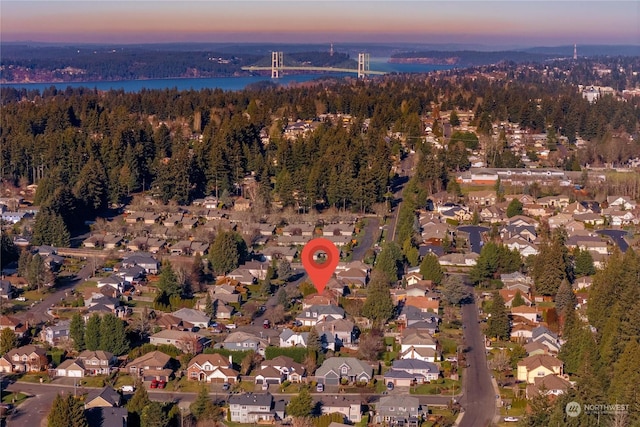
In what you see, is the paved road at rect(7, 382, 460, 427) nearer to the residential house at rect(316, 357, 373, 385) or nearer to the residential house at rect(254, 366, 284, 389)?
the residential house at rect(254, 366, 284, 389)

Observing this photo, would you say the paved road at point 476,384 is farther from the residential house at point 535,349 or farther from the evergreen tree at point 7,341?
the evergreen tree at point 7,341

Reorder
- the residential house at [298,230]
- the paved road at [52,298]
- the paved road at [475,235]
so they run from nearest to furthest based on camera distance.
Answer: the paved road at [52,298], the paved road at [475,235], the residential house at [298,230]

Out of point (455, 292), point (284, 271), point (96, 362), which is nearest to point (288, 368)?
point (96, 362)

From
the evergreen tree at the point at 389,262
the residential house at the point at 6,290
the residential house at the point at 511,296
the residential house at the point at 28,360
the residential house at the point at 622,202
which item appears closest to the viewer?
the residential house at the point at 28,360

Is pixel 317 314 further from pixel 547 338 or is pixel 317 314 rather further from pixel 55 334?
pixel 55 334

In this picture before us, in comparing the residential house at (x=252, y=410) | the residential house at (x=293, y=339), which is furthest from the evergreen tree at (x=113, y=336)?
the residential house at (x=252, y=410)

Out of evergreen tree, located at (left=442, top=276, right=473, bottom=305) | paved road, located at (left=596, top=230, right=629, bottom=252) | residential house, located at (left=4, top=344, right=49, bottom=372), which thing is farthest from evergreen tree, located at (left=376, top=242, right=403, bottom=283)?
residential house, located at (left=4, top=344, right=49, bottom=372)

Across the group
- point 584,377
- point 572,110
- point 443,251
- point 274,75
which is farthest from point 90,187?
point 274,75
